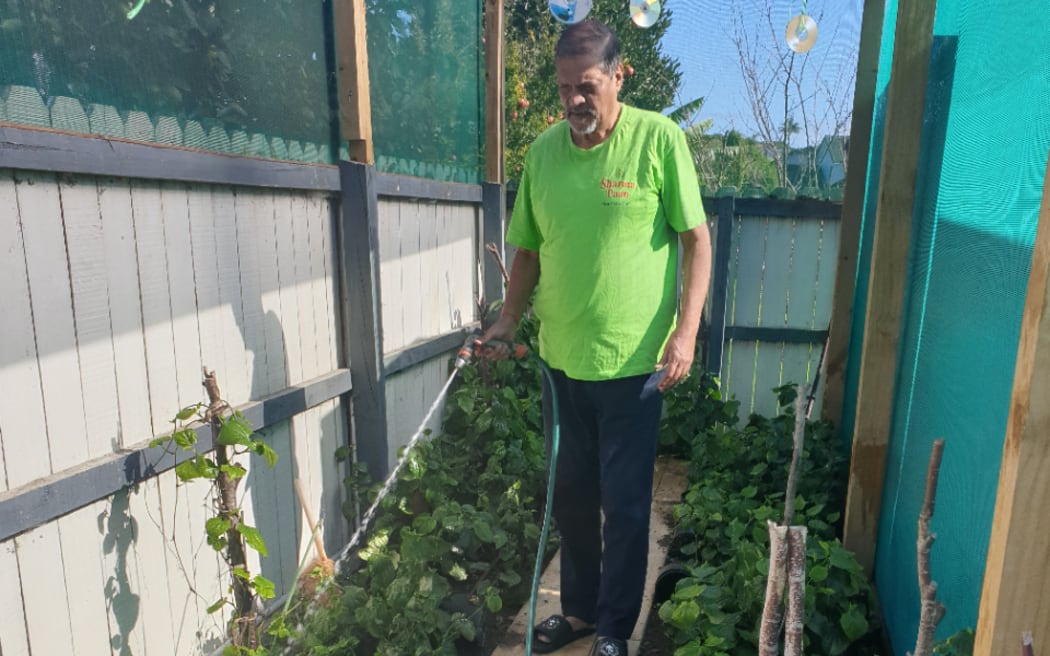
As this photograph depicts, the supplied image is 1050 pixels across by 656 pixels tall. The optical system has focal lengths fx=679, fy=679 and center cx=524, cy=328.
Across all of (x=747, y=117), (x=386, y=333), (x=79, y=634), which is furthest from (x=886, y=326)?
(x=747, y=117)

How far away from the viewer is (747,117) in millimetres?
8242

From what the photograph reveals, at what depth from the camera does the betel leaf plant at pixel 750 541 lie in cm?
200

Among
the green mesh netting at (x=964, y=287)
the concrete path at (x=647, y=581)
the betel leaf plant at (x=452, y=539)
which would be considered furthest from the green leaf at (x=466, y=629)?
the green mesh netting at (x=964, y=287)

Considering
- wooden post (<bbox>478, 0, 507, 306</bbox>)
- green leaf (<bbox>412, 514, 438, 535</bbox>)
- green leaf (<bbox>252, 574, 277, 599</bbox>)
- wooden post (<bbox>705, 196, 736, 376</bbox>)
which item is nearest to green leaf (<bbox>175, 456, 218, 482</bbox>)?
green leaf (<bbox>252, 574, 277, 599</bbox>)

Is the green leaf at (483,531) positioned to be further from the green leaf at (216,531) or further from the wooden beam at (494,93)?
the wooden beam at (494,93)

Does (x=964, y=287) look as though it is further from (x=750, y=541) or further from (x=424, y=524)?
(x=424, y=524)

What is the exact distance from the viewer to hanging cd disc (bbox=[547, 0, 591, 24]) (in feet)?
11.6

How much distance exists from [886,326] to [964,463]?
2.38 ft

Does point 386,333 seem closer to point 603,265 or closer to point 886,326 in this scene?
point 603,265

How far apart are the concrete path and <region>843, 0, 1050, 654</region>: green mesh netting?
0.81 m

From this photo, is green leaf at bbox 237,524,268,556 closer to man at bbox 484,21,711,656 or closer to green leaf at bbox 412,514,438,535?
green leaf at bbox 412,514,438,535

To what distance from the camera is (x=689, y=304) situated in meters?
1.94

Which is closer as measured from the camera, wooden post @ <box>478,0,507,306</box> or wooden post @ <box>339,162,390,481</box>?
wooden post @ <box>339,162,390,481</box>

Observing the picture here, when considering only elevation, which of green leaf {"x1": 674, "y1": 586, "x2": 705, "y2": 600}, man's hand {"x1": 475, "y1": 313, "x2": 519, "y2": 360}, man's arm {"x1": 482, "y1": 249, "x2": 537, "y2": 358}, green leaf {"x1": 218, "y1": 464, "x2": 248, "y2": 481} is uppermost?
man's arm {"x1": 482, "y1": 249, "x2": 537, "y2": 358}
